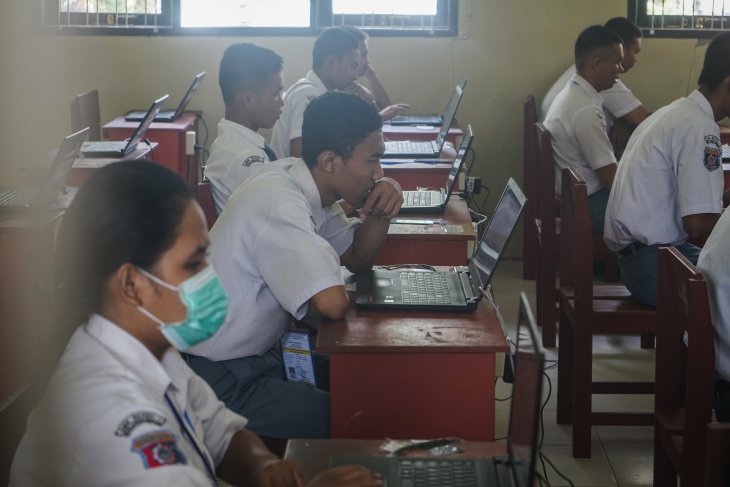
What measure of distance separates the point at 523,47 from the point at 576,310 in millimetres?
3008

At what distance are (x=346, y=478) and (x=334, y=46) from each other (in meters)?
3.60

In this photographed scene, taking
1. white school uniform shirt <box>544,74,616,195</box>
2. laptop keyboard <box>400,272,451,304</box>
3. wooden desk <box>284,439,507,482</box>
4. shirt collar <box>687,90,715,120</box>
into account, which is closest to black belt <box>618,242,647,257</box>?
shirt collar <box>687,90,715,120</box>

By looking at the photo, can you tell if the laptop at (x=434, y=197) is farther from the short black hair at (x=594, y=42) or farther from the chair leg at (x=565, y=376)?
the short black hair at (x=594, y=42)

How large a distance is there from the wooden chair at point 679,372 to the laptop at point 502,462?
1.75 ft

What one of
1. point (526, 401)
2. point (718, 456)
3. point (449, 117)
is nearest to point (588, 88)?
point (449, 117)

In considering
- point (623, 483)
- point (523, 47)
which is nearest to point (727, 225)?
point (623, 483)

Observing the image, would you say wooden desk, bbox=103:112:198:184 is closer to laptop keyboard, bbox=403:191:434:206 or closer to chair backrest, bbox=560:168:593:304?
laptop keyboard, bbox=403:191:434:206

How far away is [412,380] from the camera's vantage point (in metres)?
2.11

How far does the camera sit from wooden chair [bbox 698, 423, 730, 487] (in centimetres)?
153

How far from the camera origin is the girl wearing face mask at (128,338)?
1209 millimetres

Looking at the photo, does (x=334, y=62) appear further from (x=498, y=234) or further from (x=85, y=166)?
(x=498, y=234)

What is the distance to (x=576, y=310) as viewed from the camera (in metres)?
2.93

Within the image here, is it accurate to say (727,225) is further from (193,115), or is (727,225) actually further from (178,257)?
(193,115)

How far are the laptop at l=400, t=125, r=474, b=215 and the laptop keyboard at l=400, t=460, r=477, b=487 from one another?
2.01 m
